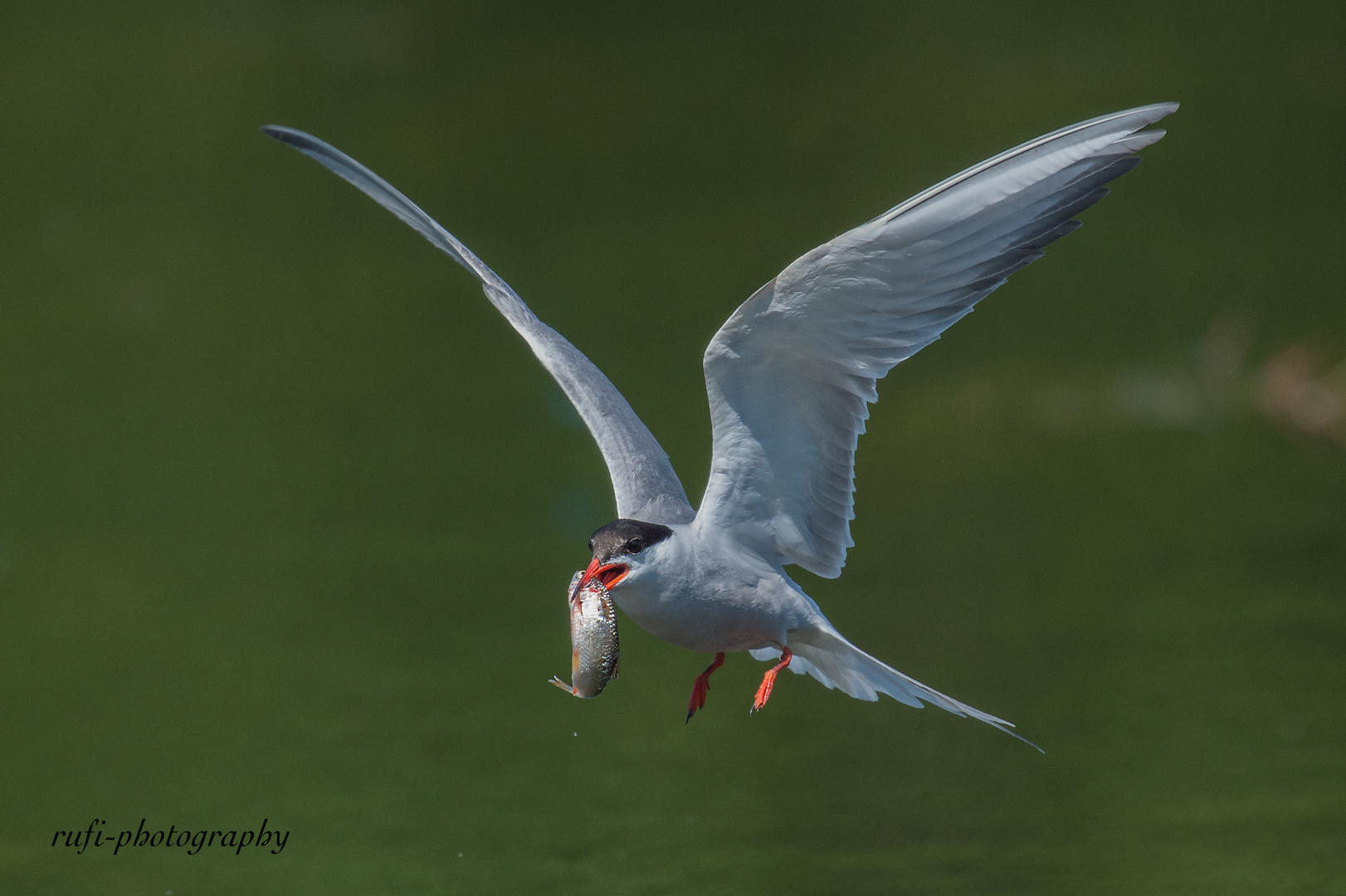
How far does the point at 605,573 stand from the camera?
16.8ft

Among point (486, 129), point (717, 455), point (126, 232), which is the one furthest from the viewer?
point (486, 129)

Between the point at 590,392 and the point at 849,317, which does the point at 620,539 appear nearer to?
the point at 849,317

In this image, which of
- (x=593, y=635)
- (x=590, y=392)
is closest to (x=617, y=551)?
(x=593, y=635)

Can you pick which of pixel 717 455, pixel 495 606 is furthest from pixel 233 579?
pixel 717 455

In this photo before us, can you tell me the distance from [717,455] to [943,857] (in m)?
3.41

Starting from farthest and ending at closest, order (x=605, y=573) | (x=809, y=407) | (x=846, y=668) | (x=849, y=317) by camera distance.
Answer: (x=846, y=668) < (x=809, y=407) < (x=849, y=317) < (x=605, y=573)

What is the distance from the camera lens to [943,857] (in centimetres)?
812

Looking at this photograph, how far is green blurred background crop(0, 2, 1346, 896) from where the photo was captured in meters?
8.73

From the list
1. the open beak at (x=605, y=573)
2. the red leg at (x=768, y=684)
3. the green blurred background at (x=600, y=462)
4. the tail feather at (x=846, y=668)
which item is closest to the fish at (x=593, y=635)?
the open beak at (x=605, y=573)

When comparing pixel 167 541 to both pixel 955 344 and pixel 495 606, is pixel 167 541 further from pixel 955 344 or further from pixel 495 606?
pixel 955 344

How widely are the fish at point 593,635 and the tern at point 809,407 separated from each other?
7cm

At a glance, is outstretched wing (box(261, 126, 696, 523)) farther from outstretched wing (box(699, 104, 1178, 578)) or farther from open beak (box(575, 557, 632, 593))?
open beak (box(575, 557, 632, 593))

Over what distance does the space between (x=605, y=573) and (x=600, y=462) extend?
8110 millimetres

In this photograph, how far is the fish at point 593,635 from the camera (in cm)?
497
